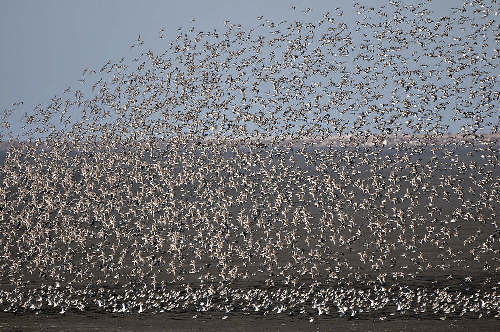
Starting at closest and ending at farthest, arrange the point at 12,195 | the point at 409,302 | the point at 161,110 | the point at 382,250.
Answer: the point at 409,302
the point at 382,250
the point at 12,195
the point at 161,110

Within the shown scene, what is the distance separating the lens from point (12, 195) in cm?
8769

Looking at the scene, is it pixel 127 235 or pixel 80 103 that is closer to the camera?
pixel 127 235

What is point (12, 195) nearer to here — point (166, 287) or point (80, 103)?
point (80, 103)

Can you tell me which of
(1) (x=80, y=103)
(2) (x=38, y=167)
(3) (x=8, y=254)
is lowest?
(3) (x=8, y=254)

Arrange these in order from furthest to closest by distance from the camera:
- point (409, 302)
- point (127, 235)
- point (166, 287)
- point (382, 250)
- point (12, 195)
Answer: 1. point (12, 195)
2. point (127, 235)
3. point (382, 250)
4. point (166, 287)
5. point (409, 302)

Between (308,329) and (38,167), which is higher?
(38,167)

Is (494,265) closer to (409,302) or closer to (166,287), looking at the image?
(409,302)

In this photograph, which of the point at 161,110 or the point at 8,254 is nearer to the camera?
the point at 8,254

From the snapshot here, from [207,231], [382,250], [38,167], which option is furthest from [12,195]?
[382,250]

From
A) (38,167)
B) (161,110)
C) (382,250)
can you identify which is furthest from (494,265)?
(38,167)

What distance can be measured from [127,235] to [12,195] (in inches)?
736

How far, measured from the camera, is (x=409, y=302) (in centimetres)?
5184

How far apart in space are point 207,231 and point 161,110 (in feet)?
75.0

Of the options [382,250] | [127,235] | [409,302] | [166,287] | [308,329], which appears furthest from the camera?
[127,235]
